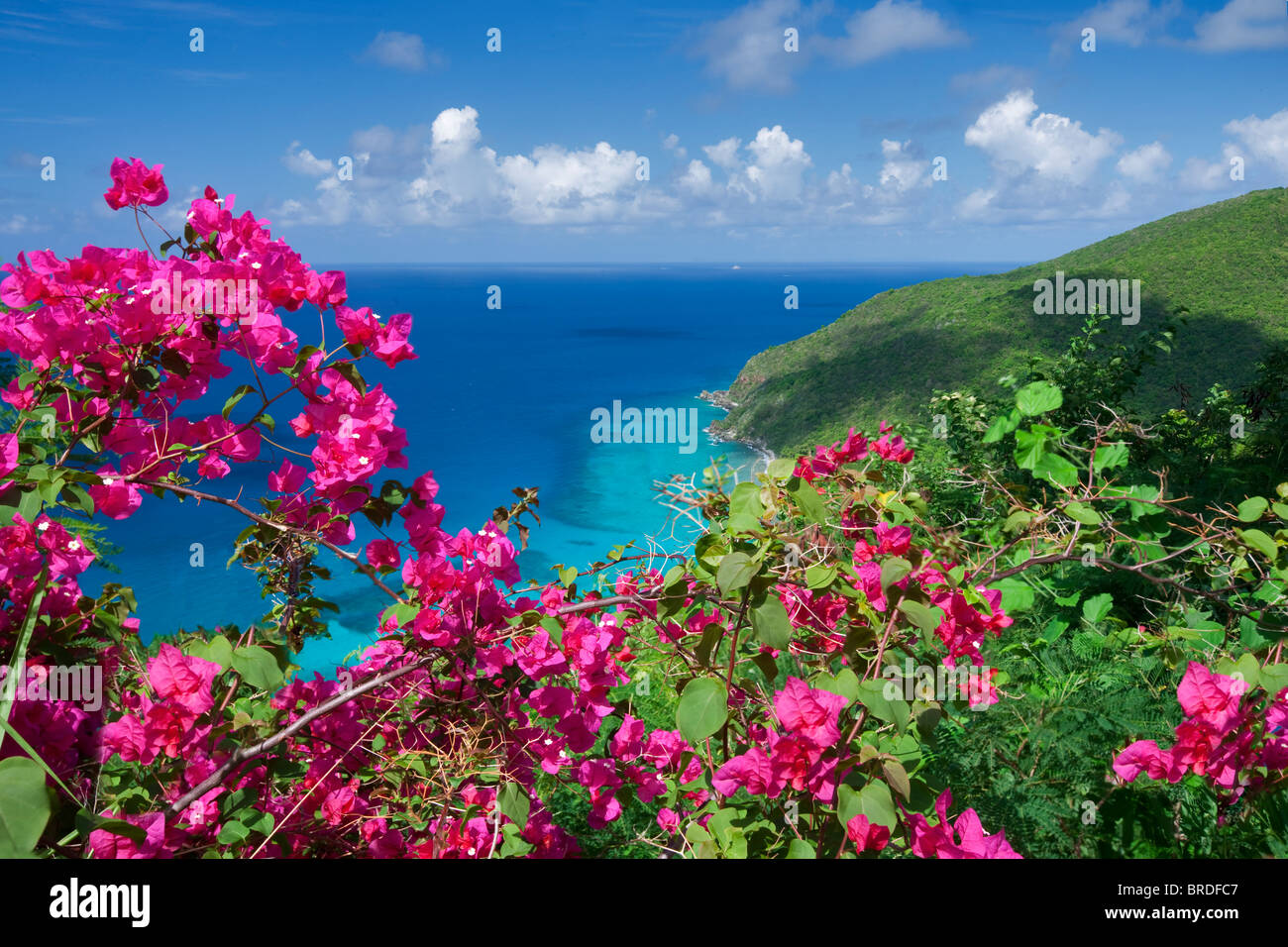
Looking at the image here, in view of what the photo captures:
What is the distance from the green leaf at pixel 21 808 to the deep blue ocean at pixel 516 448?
50cm

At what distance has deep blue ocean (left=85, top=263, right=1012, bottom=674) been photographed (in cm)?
1998

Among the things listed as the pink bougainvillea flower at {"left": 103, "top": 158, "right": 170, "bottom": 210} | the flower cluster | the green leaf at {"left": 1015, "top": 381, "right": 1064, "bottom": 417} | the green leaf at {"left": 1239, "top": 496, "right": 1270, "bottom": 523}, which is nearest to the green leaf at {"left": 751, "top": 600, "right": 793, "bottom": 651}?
the flower cluster

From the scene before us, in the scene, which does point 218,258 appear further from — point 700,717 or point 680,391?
point 680,391

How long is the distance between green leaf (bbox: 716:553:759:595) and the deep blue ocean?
1.49 feet

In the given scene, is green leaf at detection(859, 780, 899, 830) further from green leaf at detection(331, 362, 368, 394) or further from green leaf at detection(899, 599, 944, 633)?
green leaf at detection(331, 362, 368, 394)

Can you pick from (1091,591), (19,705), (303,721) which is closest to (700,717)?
(303,721)

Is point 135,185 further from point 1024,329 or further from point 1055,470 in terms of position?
point 1024,329

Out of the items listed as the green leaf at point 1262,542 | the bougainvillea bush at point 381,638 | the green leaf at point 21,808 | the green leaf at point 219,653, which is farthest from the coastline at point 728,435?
the green leaf at point 21,808

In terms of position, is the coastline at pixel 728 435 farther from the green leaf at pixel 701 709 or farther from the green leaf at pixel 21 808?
the green leaf at pixel 21 808

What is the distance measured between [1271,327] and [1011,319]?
641 cm

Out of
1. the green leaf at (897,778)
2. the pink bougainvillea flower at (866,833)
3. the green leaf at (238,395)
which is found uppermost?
the green leaf at (238,395)

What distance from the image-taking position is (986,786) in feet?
6.38

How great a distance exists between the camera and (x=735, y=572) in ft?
3.54

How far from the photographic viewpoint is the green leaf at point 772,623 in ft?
3.57
